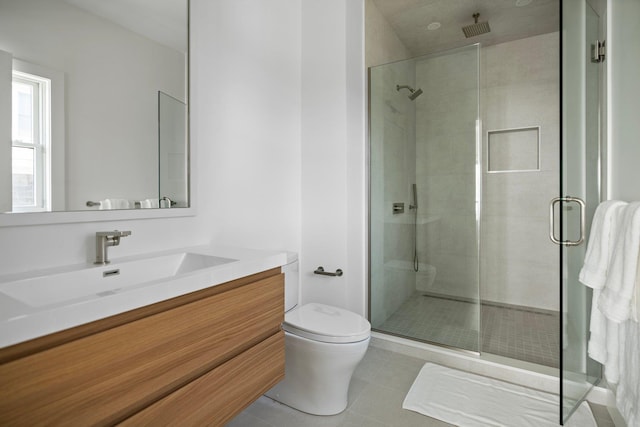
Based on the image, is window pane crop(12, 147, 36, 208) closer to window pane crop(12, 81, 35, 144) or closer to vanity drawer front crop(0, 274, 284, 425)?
window pane crop(12, 81, 35, 144)

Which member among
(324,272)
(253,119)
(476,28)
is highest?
(476,28)

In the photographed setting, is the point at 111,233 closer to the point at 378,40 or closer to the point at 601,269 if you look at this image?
the point at 601,269

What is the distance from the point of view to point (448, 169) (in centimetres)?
237

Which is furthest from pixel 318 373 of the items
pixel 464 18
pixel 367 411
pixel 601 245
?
pixel 464 18

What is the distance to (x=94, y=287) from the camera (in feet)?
3.64

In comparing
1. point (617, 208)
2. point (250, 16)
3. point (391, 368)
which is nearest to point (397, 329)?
point (391, 368)

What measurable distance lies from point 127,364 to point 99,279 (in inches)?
17.9

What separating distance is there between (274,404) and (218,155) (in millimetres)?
1350

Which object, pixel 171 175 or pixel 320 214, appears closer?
pixel 171 175

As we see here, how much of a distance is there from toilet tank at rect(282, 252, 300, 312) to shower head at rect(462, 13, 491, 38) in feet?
8.31

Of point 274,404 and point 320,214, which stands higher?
point 320,214

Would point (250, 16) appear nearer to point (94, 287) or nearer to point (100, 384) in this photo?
point (94, 287)

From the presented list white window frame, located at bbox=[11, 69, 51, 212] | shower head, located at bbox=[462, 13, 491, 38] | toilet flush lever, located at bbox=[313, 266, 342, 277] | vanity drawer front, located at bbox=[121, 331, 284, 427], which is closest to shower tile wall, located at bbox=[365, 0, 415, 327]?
toilet flush lever, located at bbox=[313, 266, 342, 277]

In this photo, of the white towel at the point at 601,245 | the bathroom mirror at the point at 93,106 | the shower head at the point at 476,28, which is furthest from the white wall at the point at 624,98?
the bathroom mirror at the point at 93,106
